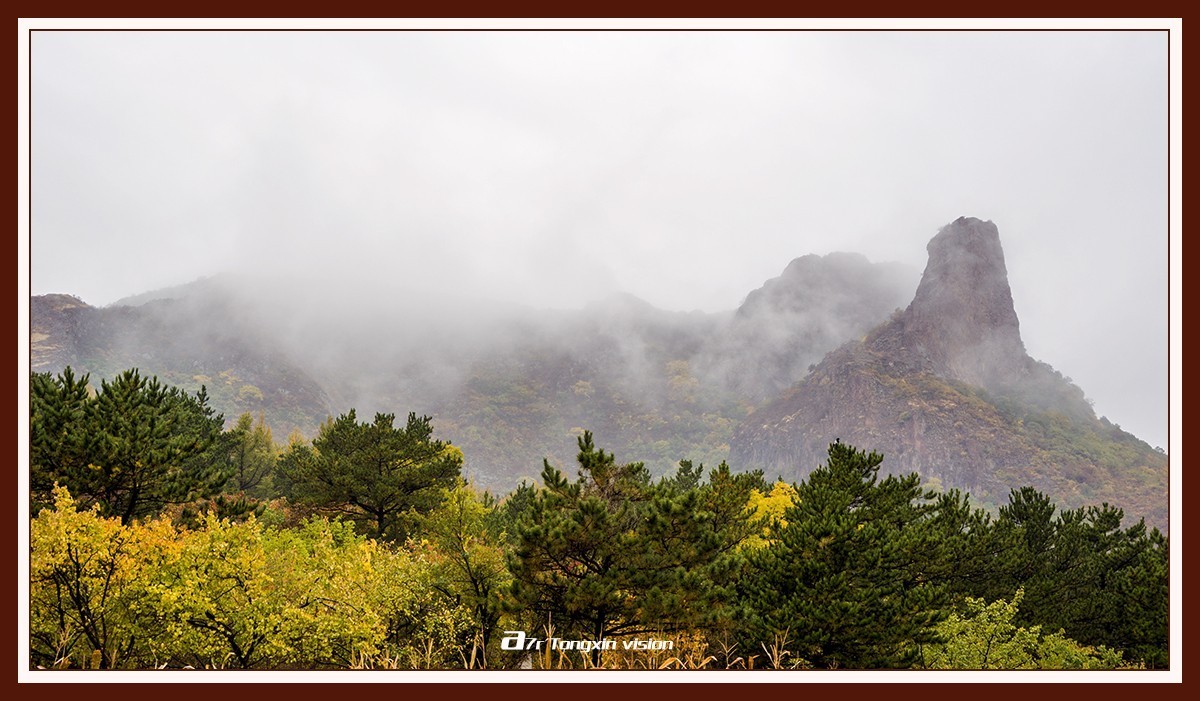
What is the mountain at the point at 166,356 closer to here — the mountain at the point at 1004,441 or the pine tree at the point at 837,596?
the pine tree at the point at 837,596

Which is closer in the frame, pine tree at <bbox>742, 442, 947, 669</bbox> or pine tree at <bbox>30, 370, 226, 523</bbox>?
pine tree at <bbox>742, 442, 947, 669</bbox>

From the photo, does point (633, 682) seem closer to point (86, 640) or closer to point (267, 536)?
point (86, 640)

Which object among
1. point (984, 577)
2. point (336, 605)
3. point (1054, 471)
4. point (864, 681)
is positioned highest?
point (864, 681)

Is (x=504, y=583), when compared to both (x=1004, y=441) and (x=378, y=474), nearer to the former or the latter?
(x=378, y=474)

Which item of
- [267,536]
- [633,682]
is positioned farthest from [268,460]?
[633,682]

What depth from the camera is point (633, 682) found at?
10.2 metres

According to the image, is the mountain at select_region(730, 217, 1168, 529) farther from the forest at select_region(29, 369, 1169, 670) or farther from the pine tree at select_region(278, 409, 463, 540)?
the pine tree at select_region(278, 409, 463, 540)

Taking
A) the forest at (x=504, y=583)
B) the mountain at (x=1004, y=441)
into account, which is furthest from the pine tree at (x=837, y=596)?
the mountain at (x=1004, y=441)

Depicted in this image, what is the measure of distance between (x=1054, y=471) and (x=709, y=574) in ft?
580

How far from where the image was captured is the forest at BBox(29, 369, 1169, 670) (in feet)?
50.6

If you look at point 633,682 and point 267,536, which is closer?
point 633,682

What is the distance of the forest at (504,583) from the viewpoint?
50.6 feet

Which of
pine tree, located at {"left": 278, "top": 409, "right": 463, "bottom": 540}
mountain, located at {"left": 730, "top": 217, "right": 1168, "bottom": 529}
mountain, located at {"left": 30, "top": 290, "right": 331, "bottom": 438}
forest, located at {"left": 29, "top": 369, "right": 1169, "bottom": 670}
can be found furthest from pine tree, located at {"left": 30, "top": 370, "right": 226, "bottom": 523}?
mountain, located at {"left": 730, "top": 217, "right": 1168, "bottom": 529}

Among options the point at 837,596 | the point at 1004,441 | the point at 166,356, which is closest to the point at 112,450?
the point at 837,596
